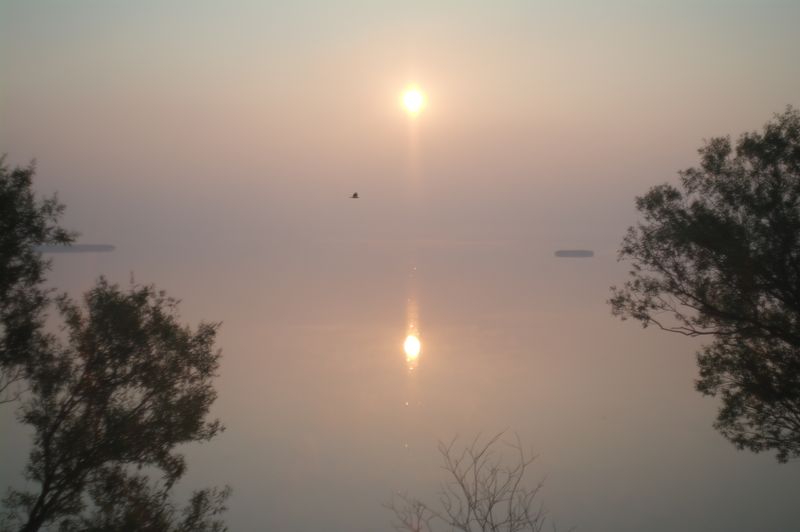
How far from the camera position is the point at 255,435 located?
31.7 m

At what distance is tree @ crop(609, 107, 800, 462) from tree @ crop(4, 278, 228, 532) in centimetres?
1060

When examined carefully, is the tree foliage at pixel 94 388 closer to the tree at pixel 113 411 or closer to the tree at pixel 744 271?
the tree at pixel 113 411

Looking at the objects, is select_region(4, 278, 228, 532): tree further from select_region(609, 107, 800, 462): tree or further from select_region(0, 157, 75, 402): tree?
select_region(609, 107, 800, 462): tree

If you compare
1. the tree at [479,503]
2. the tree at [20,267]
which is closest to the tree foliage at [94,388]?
the tree at [20,267]

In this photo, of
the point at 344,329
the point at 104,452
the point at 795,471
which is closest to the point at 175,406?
the point at 104,452

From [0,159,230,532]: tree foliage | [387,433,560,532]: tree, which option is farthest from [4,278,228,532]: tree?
[387,433,560,532]: tree

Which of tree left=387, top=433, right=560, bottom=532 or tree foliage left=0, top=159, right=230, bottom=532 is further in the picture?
tree left=387, top=433, right=560, bottom=532

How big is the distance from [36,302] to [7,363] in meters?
1.30

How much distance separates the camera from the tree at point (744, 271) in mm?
12227

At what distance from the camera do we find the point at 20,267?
36.4 ft

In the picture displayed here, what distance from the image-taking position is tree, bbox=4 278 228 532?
11672 millimetres

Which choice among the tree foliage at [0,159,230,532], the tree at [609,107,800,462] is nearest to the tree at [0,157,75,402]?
the tree foliage at [0,159,230,532]

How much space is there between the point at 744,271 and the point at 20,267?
14.4m

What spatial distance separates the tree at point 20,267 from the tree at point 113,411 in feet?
1.54
